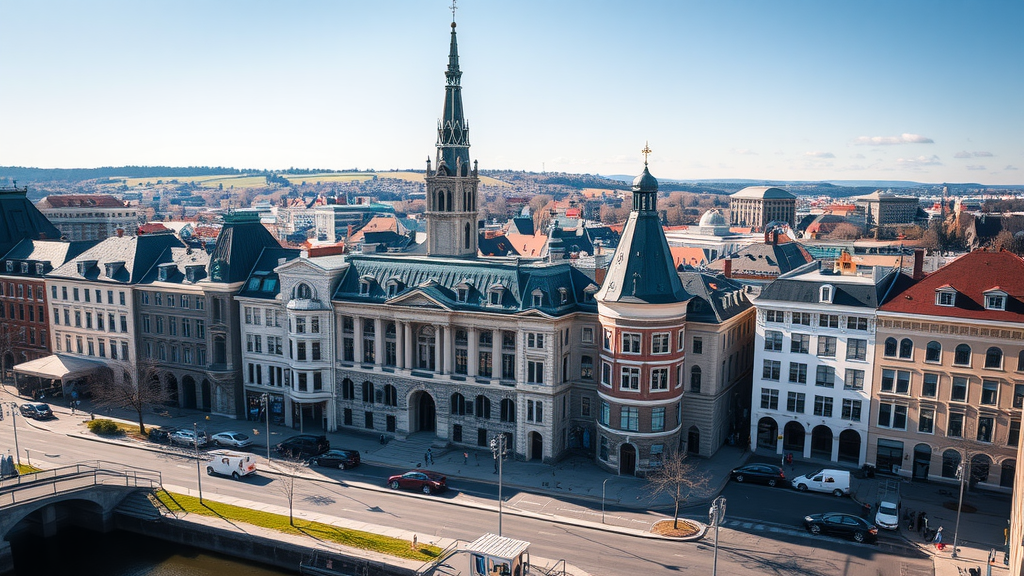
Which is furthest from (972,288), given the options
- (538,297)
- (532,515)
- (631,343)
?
(532,515)

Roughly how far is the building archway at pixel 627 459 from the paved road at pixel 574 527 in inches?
369

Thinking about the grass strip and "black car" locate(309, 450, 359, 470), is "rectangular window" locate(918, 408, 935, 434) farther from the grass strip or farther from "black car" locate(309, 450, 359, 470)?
"black car" locate(309, 450, 359, 470)

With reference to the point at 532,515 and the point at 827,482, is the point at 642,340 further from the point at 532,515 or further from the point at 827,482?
the point at 827,482

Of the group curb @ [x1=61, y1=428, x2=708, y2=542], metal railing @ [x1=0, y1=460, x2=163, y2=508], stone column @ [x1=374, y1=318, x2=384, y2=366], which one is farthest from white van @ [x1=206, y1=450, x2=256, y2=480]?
stone column @ [x1=374, y1=318, x2=384, y2=366]

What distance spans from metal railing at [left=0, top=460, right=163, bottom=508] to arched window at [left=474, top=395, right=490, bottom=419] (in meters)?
32.0

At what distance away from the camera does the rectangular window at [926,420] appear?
77.5m

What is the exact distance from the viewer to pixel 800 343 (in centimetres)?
8356

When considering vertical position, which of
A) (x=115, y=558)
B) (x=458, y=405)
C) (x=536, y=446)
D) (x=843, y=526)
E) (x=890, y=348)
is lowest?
(x=115, y=558)

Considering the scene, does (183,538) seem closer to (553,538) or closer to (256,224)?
(553,538)

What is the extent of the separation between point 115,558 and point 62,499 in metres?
6.69

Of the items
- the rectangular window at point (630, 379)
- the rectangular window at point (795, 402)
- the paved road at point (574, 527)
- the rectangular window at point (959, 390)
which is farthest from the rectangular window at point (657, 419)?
the rectangular window at point (959, 390)

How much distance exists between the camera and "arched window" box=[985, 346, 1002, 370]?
7419 cm

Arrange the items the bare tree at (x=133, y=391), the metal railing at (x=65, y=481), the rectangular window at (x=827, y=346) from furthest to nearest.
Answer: the bare tree at (x=133, y=391) < the rectangular window at (x=827, y=346) < the metal railing at (x=65, y=481)

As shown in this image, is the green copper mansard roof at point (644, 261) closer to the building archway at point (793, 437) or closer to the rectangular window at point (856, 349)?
the rectangular window at point (856, 349)
